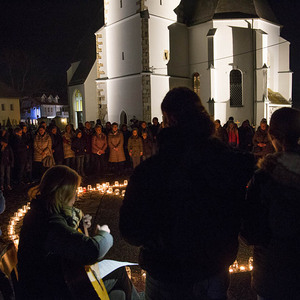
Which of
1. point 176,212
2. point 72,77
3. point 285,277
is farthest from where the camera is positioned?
point 72,77

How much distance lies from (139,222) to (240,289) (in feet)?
8.36

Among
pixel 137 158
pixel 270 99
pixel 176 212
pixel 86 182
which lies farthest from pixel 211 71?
pixel 176 212

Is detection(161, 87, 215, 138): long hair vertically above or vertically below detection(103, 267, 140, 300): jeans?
above

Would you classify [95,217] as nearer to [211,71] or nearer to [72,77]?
[211,71]

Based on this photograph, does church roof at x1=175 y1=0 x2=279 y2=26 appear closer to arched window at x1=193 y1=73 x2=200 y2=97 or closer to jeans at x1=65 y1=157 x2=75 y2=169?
arched window at x1=193 y1=73 x2=200 y2=97

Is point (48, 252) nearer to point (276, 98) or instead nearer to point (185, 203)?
point (185, 203)

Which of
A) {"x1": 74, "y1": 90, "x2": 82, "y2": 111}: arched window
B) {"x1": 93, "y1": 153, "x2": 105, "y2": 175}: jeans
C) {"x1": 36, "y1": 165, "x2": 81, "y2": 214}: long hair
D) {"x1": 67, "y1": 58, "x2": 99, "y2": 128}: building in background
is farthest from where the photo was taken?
{"x1": 74, "y1": 90, "x2": 82, "y2": 111}: arched window

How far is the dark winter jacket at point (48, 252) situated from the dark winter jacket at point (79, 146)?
9.90m

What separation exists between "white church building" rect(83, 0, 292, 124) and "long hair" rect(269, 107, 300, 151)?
24.5 metres

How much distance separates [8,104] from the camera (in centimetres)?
5312

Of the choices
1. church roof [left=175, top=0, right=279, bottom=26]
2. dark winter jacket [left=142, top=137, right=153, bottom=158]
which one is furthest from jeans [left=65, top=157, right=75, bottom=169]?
church roof [left=175, top=0, right=279, bottom=26]

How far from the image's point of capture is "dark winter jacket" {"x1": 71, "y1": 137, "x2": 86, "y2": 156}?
1223 cm

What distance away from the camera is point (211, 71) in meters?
26.8

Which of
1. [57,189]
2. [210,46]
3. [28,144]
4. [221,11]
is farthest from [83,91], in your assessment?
[57,189]
